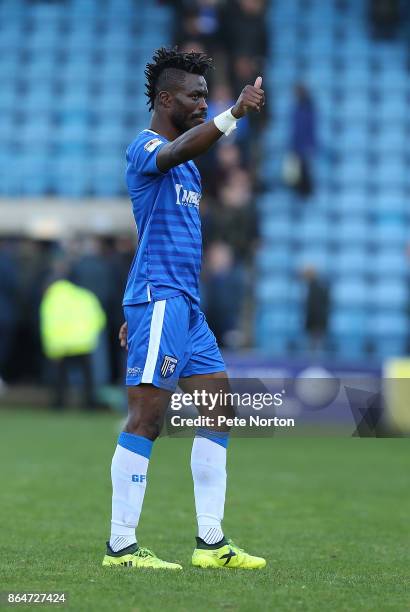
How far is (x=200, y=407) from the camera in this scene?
5852mm

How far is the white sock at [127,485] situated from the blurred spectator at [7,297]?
12.4 metres

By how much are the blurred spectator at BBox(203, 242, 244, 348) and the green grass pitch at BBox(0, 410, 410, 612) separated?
343 cm

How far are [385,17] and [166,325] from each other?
1805 cm

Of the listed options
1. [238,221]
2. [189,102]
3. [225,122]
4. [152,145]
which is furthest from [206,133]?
[238,221]

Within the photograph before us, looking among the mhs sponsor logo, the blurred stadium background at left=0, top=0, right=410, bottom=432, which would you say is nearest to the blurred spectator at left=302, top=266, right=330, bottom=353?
the blurred stadium background at left=0, top=0, right=410, bottom=432

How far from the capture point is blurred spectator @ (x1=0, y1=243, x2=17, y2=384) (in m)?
17.8

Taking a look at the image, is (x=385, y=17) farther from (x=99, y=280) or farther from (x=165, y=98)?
(x=165, y=98)

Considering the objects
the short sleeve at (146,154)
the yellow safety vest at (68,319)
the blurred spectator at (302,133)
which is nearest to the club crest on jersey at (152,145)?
the short sleeve at (146,154)

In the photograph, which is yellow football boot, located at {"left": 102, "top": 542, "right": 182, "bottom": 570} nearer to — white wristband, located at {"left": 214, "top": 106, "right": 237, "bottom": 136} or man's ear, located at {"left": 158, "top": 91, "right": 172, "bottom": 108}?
white wristband, located at {"left": 214, "top": 106, "right": 237, "bottom": 136}

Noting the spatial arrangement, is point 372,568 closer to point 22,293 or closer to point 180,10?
point 22,293

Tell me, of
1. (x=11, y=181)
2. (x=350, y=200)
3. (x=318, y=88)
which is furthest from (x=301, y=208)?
(x=11, y=181)

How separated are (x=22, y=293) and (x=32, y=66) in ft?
21.7

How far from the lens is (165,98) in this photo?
580 centimetres

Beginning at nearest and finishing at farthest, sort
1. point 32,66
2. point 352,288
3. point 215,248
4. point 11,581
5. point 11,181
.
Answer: point 11,581 < point 215,248 < point 352,288 < point 11,181 < point 32,66
